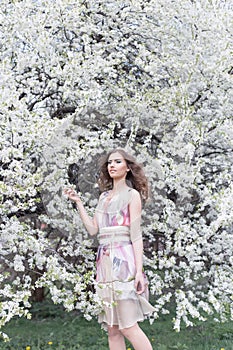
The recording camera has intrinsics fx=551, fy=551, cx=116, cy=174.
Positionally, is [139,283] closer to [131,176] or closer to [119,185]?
[119,185]

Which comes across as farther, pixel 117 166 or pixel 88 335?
pixel 88 335

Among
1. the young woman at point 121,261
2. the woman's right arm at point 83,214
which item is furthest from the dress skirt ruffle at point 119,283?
the woman's right arm at point 83,214

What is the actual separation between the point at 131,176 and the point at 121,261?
632 mm

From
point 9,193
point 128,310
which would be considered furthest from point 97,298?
point 9,193

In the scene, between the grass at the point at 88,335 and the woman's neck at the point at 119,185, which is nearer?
the woman's neck at the point at 119,185

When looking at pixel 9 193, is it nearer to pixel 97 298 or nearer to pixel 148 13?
pixel 97 298

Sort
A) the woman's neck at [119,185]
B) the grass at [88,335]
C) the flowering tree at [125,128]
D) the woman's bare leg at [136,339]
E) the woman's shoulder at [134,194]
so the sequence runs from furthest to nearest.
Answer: the grass at [88,335] < the flowering tree at [125,128] < the woman's neck at [119,185] < the woman's shoulder at [134,194] < the woman's bare leg at [136,339]

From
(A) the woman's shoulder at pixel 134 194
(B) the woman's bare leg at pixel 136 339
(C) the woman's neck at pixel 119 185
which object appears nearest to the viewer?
(B) the woman's bare leg at pixel 136 339

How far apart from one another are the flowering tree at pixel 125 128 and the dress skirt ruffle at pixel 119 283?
465 mm

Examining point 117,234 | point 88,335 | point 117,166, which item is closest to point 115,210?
point 117,234

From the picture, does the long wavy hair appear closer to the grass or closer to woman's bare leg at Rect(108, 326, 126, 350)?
woman's bare leg at Rect(108, 326, 126, 350)

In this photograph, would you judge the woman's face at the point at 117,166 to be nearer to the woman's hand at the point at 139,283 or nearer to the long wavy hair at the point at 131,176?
the long wavy hair at the point at 131,176

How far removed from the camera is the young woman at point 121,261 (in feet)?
11.0

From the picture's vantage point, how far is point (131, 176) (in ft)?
12.3
